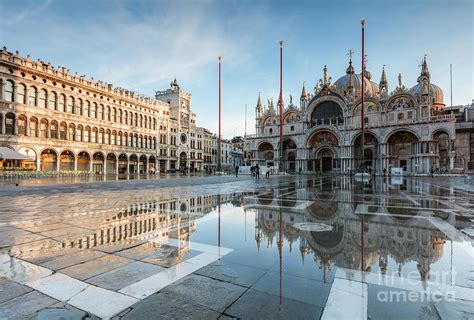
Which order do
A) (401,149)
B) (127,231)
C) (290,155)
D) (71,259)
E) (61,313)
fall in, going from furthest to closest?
(290,155) → (401,149) → (127,231) → (71,259) → (61,313)

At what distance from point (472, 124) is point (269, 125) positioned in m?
44.1

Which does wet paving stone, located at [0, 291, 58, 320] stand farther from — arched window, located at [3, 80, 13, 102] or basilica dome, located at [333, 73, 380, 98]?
basilica dome, located at [333, 73, 380, 98]

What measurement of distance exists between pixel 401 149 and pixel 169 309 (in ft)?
182

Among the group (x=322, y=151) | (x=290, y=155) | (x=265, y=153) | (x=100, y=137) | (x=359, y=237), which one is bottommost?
(x=359, y=237)

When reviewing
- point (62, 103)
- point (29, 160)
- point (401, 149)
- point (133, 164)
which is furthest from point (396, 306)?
point (133, 164)

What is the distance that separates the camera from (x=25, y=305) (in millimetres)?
2559

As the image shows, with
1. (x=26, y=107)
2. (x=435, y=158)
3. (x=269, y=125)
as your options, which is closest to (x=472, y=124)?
(x=435, y=158)

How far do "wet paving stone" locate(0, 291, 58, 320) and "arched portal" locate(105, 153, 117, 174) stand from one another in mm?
51722

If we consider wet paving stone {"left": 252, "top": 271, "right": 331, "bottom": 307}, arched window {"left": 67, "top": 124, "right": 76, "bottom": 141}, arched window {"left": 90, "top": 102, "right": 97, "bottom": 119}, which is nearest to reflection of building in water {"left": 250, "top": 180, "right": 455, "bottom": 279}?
wet paving stone {"left": 252, "top": 271, "right": 331, "bottom": 307}

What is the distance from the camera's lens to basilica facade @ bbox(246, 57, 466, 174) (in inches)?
1724

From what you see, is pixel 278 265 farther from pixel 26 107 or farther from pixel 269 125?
pixel 269 125

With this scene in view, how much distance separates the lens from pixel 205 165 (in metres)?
82.9

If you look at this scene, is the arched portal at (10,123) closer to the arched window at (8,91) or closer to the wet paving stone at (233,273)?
the arched window at (8,91)

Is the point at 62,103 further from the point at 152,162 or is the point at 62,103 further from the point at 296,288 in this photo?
the point at 296,288
